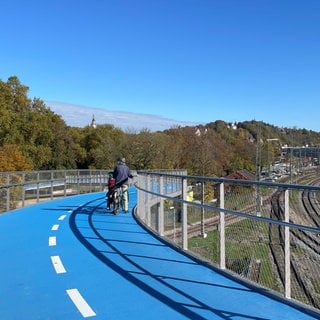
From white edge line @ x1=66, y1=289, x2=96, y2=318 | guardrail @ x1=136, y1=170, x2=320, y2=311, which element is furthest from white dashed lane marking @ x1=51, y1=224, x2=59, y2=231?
white edge line @ x1=66, y1=289, x2=96, y2=318

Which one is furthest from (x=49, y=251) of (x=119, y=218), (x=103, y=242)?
(x=119, y=218)

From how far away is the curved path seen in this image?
5.43 metres

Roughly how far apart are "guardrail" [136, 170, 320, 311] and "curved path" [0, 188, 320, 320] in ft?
1.53

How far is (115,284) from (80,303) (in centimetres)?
92

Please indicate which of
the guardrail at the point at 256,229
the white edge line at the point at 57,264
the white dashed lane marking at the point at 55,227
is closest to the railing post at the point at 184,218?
the guardrail at the point at 256,229

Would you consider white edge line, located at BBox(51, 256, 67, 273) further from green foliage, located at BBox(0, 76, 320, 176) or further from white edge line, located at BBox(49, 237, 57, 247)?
green foliage, located at BBox(0, 76, 320, 176)

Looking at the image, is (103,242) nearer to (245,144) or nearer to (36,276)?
(36,276)

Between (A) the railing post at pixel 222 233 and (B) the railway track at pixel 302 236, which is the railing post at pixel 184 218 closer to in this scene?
(A) the railing post at pixel 222 233

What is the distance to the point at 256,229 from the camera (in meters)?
7.05

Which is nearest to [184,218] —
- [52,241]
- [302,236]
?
[52,241]

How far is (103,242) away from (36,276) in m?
2.99

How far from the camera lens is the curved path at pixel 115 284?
5.43m

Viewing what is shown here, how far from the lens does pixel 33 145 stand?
7219cm

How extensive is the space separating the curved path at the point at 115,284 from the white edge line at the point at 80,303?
1 cm
